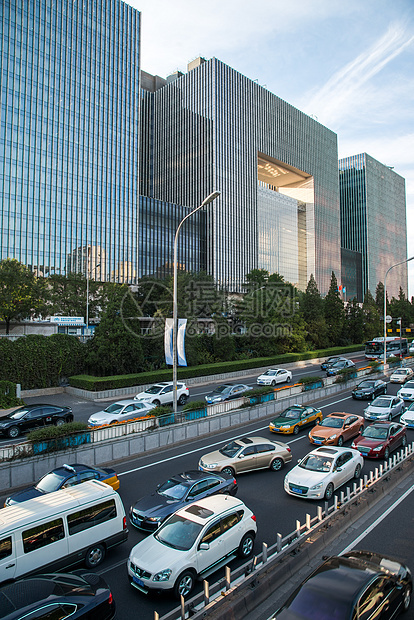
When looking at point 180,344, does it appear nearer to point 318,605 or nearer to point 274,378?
point 318,605

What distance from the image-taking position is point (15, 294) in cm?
3938

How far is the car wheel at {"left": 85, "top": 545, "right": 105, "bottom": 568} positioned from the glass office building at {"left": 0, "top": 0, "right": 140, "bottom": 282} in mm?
71543

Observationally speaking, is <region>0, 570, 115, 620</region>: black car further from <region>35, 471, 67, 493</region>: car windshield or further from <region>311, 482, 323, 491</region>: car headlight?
<region>311, 482, 323, 491</region>: car headlight

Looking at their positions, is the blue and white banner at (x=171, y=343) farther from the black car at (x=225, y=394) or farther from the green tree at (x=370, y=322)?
the green tree at (x=370, y=322)

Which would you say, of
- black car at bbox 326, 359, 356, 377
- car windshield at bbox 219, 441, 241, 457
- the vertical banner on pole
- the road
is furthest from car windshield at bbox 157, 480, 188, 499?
black car at bbox 326, 359, 356, 377

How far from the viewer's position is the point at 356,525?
10383 mm

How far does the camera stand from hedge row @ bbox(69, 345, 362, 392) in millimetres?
32069

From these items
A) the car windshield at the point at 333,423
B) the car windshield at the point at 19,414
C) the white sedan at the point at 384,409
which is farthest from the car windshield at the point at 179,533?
the white sedan at the point at 384,409

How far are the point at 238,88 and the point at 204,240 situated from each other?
1674 inches

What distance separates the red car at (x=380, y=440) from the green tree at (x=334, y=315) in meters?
48.7

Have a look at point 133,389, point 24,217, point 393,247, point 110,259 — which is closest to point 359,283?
point 393,247

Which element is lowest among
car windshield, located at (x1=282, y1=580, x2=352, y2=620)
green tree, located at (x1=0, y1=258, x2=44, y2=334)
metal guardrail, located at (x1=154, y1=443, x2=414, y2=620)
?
metal guardrail, located at (x1=154, y1=443, x2=414, y2=620)

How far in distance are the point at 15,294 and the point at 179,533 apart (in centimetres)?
3694

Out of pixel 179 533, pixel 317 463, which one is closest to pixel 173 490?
pixel 179 533
